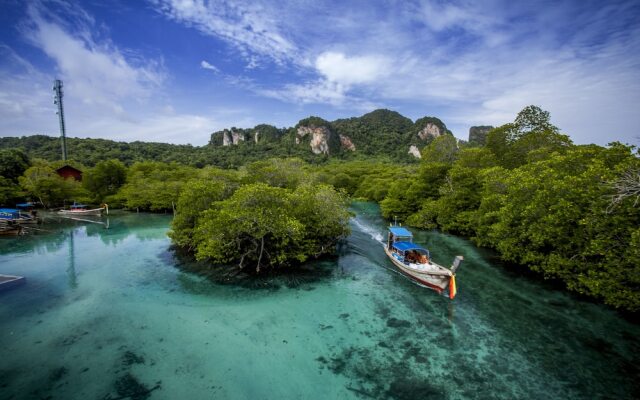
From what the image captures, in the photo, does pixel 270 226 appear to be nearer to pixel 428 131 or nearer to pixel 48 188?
pixel 48 188

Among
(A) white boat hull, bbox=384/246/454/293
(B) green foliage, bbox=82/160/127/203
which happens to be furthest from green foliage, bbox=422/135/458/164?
(B) green foliage, bbox=82/160/127/203

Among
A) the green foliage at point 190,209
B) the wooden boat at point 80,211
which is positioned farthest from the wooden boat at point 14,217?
the green foliage at point 190,209

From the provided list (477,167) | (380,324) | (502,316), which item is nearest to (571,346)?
(502,316)

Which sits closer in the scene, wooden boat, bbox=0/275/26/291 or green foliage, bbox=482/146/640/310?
green foliage, bbox=482/146/640/310

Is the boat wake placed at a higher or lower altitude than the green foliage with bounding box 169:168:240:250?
lower

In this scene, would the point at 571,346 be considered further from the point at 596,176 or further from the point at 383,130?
the point at 383,130

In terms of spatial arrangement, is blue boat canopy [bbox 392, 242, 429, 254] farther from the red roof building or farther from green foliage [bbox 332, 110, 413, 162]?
green foliage [bbox 332, 110, 413, 162]

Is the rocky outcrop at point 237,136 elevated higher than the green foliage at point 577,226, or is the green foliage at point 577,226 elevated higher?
the rocky outcrop at point 237,136

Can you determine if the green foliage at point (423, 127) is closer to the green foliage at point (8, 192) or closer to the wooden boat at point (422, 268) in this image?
the wooden boat at point (422, 268)
